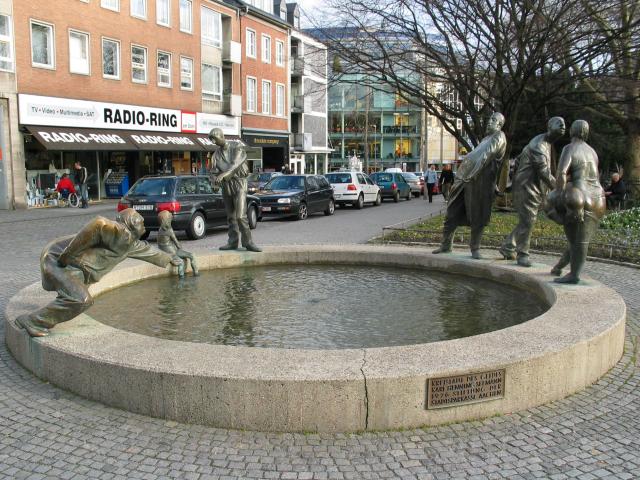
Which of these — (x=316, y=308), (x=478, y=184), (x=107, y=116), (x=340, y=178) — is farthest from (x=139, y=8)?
(x=316, y=308)

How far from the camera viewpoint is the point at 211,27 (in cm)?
3838

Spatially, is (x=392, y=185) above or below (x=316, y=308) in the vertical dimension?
above

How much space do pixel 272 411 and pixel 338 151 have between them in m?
91.3

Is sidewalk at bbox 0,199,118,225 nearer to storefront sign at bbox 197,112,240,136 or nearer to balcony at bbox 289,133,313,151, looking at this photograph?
storefront sign at bbox 197,112,240,136

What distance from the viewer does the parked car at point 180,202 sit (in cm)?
1645

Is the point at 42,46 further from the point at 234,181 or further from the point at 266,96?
the point at 234,181

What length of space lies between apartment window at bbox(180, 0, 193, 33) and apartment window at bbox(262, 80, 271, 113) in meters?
9.44

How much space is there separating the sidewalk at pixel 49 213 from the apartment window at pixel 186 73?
1019 cm

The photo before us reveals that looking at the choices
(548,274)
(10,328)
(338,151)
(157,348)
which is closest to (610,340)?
(548,274)

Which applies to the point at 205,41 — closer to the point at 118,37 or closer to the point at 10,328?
the point at 118,37

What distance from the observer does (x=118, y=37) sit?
3042cm

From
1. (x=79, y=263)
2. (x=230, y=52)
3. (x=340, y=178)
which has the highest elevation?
(x=230, y=52)

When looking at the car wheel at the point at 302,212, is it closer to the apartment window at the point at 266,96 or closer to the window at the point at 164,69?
the window at the point at 164,69

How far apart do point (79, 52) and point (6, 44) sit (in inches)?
156
